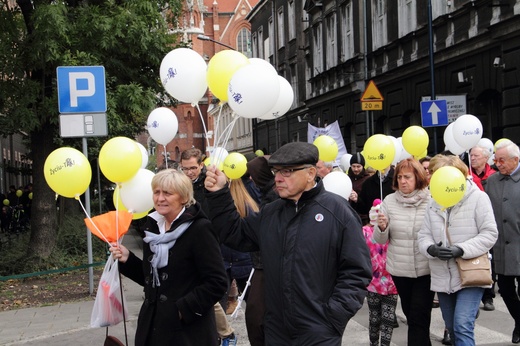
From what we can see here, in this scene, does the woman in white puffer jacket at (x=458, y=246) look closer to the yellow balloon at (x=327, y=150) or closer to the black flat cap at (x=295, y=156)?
the black flat cap at (x=295, y=156)

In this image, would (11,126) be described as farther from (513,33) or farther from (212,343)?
(513,33)

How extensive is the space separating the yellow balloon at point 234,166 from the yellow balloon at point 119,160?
154 centimetres

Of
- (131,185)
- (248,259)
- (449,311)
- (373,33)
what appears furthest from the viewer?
(373,33)

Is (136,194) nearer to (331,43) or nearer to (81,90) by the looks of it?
(81,90)

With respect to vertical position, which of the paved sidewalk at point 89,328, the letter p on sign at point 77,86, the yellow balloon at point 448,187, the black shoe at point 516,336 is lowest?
the paved sidewalk at point 89,328

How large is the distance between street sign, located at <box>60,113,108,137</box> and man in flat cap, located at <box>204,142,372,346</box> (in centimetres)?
625

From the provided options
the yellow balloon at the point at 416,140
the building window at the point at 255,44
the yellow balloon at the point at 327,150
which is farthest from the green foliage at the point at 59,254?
the building window at the point at 255,44

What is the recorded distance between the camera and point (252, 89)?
202 inches

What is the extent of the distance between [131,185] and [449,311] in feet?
9.31

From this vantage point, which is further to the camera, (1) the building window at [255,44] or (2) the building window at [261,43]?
(1) the building window at [255,44]

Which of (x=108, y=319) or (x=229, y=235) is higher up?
(x=229, y=235)

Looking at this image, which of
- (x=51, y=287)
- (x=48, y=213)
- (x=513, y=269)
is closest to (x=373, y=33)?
(x=48, y=213)

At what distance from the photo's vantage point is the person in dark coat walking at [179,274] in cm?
456

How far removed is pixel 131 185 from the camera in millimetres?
5371
